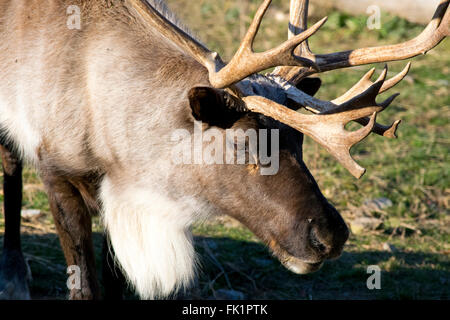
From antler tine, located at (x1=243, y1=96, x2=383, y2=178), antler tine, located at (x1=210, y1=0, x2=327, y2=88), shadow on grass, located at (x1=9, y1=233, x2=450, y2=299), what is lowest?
shadow on grass, located at (x1=9, y1=233, x2=450, y2=299)

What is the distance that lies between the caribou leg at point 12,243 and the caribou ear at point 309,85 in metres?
1.81

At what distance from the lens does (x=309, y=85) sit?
3711 mm

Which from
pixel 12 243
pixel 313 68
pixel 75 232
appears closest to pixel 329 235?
pixel 313 68

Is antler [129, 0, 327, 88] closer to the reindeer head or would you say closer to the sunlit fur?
the reindeer head

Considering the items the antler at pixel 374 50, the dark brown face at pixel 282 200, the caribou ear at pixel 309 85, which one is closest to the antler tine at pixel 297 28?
the antler at pixel 374 50

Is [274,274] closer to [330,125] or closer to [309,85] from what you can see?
[309,85]

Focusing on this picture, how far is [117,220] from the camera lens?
3.69 m

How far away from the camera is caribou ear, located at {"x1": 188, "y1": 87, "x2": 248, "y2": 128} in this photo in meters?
3.22

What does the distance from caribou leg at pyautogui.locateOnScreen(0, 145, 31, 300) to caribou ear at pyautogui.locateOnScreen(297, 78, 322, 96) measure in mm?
1807

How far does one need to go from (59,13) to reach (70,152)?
75 cm

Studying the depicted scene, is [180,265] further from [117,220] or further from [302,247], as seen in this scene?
[302,247]

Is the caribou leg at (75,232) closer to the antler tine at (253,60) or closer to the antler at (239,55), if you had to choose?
the antler at (239,55)

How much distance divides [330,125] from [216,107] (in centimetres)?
54

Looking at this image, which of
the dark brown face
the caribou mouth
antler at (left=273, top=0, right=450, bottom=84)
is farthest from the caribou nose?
antler at (left=273, top=0, right=450, bottom=84)
